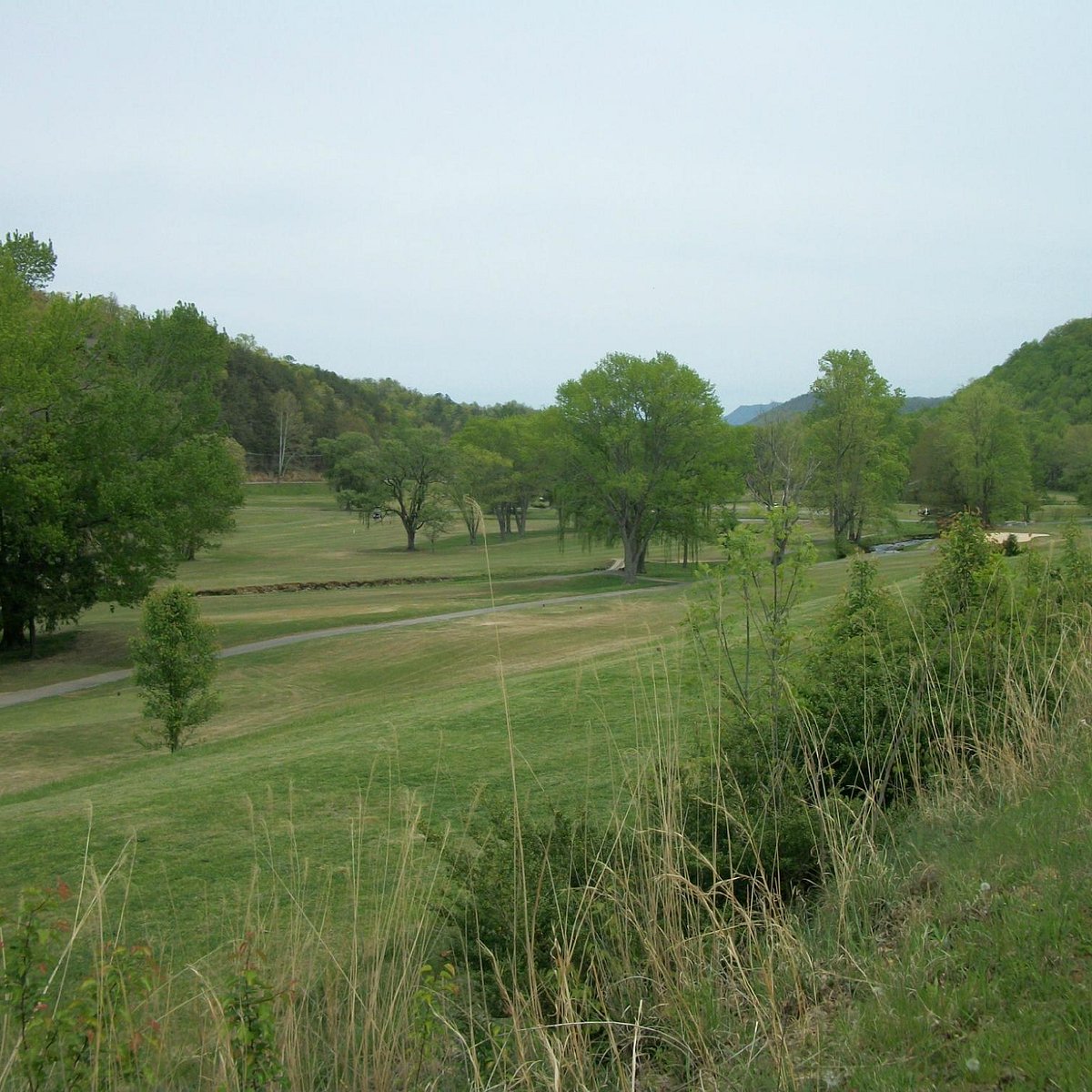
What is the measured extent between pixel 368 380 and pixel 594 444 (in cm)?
14923

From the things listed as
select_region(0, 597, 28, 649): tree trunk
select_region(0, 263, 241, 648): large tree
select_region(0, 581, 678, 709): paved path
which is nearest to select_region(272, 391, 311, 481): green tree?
select_region(0, 581, 678, 709): paved path

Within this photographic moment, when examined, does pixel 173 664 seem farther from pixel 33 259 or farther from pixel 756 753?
pixel 33 259

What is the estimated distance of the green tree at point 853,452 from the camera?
59688 millimetres

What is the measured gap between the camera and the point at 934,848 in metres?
5.12

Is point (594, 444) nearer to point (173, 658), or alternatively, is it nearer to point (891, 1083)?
point (173, 658)

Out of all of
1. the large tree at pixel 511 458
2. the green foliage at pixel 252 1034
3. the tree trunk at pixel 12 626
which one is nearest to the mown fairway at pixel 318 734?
the green foliage at pixel 252 1034

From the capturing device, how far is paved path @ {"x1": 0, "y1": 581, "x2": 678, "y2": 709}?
2784 centimetres

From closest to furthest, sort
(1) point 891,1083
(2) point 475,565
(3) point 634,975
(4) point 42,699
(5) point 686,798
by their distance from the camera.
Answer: (1) point 891,1083 < (3) point 634,975 < (5) point 686,798 < (4) point 42,699 < (2) point 475,565

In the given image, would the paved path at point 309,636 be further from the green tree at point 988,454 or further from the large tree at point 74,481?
the green tree at point 988,454

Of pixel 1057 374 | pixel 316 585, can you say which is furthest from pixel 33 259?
pixel 1057 374

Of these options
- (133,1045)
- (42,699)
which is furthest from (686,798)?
(42,699)

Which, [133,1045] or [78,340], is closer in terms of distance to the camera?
[133,1045]

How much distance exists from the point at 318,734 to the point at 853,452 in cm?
5147

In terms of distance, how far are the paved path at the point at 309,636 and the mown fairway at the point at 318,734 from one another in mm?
834
